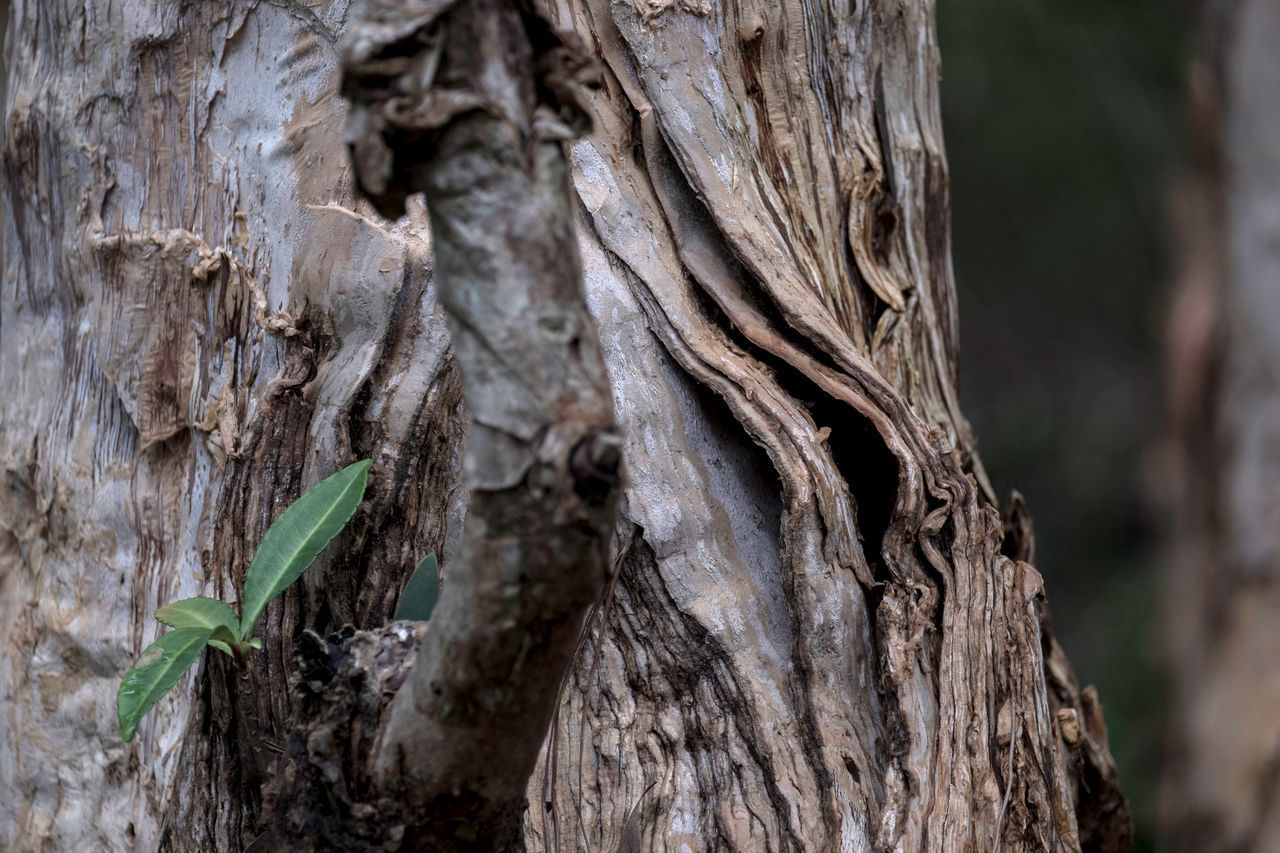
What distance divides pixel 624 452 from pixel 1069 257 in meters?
4.95

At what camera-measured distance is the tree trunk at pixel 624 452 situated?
80cm

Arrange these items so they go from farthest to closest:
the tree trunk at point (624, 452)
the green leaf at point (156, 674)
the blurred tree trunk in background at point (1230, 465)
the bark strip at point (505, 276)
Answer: the blurred tree trunk in background at point (1230, 465), the tree trunk at point (624, 452), the green leaf at point (156, 674), the bark strip at point (505, 276)

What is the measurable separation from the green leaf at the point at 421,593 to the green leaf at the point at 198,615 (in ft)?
0.38

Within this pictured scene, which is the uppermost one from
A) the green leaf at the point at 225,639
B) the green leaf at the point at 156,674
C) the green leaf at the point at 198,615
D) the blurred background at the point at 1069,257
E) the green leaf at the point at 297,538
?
the blurred background at the point at 1069,257

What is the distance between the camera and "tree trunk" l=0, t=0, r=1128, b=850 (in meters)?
0.80

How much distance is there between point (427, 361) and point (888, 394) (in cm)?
37

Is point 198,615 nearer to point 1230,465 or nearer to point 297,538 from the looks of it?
point 297,538

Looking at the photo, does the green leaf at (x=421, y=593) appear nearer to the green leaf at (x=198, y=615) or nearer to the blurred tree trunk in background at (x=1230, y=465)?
the green leaf at (x=198, y=615)

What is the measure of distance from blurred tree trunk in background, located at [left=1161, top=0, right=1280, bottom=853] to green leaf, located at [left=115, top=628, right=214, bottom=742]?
1936 millimetres

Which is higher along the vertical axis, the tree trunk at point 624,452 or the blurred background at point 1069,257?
the blurred background at point 1069,257

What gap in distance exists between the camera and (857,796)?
0.79 m

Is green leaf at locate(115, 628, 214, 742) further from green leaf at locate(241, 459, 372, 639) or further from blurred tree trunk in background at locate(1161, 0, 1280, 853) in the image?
blurred tree trunk in background at locate(1161, 0, 1280, 853)

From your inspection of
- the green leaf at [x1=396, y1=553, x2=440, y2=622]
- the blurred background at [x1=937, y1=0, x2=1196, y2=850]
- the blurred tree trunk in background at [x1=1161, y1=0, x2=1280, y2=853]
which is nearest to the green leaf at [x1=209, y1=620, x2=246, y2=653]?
the green leaf at [x1=396, y1=553, x2=440, y2=622]

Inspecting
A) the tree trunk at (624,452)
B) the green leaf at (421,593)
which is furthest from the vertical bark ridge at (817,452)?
the green leaf at (421,593)
